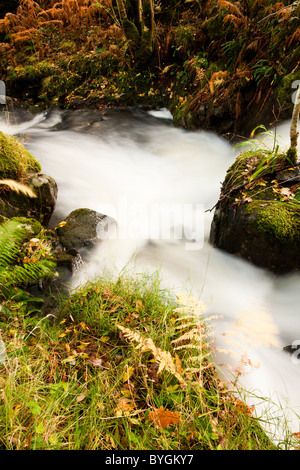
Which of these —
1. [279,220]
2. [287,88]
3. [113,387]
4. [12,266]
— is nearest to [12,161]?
[12,266]

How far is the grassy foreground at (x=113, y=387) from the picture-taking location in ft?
4.49

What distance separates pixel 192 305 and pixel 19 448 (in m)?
1.44

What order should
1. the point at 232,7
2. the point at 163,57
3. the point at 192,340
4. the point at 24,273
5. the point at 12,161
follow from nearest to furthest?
the point at 192,340 → the point at 24,273 → the point at 12,161 → the point at 232,7 → the point at 163,57

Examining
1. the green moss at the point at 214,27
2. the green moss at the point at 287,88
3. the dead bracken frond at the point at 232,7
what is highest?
the dead bracken frond at the point at 232,7

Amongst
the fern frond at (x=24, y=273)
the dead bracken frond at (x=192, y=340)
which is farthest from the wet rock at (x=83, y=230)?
the dead bracken frond at (x=192, y=340)

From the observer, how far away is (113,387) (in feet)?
5.18

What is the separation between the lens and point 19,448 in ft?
4.09

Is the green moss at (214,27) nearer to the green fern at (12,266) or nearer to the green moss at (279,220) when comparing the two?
the green moss at (279,220)

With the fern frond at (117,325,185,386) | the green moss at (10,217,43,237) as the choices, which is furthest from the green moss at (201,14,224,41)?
the fern frond at (117,325,185,386)

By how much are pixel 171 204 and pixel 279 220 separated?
7.69ft

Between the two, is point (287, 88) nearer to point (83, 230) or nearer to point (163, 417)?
point (83, 230)

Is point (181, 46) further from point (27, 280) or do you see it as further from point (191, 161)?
point (27, 280)

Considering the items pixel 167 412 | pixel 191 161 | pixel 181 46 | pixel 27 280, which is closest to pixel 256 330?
pixel 167 412

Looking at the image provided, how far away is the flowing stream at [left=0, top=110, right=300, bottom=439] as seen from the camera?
6.93 feet
